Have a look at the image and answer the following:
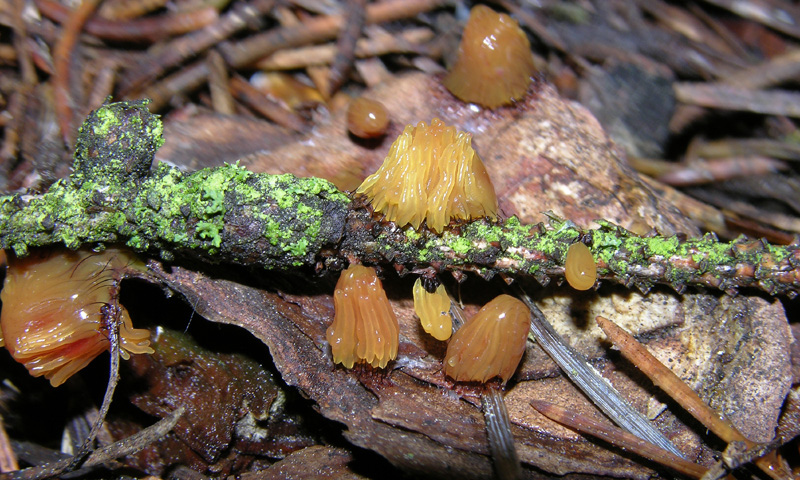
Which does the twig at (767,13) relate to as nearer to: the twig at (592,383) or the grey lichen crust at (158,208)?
the twig at (592,383)

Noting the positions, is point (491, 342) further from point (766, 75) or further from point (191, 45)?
point (766, 75)

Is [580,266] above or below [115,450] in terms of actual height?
above

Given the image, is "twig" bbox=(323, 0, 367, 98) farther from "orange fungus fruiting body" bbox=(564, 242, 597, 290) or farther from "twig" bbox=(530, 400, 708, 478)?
"twig" bbox=(530, 400, 708, 478)

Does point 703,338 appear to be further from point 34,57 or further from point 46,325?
point 34,57

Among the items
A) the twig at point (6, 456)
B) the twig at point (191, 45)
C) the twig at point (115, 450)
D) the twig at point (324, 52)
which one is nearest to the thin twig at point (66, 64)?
the twig at point (191, 45)

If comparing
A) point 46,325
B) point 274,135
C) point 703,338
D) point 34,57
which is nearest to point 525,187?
point 703,338

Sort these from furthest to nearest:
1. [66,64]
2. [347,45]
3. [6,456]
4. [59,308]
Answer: [347,45], [66,64], [6,456], [59,308]

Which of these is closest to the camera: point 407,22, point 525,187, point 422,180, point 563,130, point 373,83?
point 422,180

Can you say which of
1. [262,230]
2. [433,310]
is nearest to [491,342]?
[433,310]
